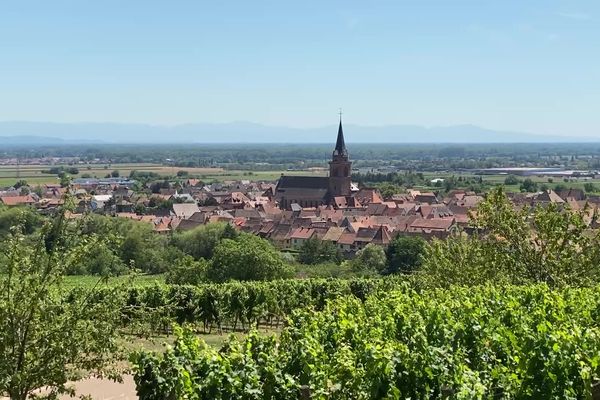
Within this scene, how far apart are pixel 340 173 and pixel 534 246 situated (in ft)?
327

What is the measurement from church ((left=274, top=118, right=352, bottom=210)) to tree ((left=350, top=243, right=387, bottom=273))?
1867 inches

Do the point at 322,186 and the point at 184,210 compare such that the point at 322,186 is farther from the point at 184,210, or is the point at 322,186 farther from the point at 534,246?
the point at 534,246

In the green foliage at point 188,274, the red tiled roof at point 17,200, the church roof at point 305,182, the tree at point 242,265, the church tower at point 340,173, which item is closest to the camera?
the tree at point 242,265

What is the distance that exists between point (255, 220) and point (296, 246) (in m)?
17.2

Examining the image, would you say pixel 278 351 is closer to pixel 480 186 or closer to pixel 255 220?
pixel 255 220

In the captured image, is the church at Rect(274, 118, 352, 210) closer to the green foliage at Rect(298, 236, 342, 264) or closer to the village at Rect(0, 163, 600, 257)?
the village at Rect(0, 163, 600, 257)

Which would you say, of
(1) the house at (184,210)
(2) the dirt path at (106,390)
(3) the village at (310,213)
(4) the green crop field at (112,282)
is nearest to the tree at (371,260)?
(3) the village at (310,213)

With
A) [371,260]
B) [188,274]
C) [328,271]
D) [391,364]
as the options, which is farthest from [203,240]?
[391,364]

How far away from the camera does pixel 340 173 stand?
12225cm

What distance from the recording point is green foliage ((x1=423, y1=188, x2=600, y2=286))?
2202 cm

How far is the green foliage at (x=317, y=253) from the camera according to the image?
7525 centimetres

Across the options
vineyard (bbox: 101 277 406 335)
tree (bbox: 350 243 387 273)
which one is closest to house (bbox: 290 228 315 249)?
tree (bbox: 350 243 387 273)

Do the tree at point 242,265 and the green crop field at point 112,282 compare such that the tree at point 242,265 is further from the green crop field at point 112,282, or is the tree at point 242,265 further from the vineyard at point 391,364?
the vineyard at point 391,364

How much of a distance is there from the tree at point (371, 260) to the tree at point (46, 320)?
54439 mm
